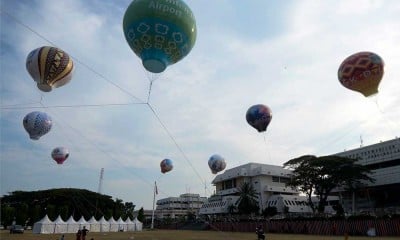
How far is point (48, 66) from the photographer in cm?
2342

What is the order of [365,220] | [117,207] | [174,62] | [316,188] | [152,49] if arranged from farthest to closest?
1. [117,207]
2. [316,188]
3. [365,220]
4. [174,62]
5. [152,49]

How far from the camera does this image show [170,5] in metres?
16.6

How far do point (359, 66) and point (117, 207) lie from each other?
268 feet

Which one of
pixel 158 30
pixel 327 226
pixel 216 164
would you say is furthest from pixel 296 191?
pixel 158 30

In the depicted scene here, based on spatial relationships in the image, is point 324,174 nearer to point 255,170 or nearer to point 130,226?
point 130,226

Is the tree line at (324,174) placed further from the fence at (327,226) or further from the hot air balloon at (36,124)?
the hot air balloon at (36,124)

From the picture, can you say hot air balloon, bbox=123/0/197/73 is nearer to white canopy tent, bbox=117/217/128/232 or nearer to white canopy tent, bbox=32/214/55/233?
white canopy tent, bbox=32/214/55/233

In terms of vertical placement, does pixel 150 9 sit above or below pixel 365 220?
above

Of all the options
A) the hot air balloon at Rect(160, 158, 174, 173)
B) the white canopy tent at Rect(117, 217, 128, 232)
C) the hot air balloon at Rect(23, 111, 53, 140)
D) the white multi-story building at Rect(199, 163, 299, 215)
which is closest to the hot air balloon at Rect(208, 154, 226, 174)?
the hot air balloon at Rect(160, 158, 174, 173)

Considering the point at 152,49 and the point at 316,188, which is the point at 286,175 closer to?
the point at 316,188

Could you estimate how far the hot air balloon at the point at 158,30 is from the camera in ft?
53.7

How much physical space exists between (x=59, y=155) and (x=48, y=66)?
27.5m

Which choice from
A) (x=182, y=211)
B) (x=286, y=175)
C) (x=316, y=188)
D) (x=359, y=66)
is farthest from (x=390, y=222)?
(x=182, y=211)

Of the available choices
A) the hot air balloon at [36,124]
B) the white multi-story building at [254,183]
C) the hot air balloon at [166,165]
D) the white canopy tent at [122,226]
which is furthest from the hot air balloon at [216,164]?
the white multi-story building at [254,183]
